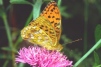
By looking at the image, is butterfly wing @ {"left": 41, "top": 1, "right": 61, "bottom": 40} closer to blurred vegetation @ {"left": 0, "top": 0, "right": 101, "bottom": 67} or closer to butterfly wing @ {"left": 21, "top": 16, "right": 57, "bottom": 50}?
butterfly wing @ {"left": 21, "top": 16, "right": 57, "bottom": 50}

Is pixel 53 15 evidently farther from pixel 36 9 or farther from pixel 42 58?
pixel 42 58

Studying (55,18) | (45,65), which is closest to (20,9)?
(55,18)

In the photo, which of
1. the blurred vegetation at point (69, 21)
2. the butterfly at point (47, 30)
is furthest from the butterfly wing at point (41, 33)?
the blurred vegetation at point (69, 21)

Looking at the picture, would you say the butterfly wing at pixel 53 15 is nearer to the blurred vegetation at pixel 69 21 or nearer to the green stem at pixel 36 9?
the green stem at pixel 36 9

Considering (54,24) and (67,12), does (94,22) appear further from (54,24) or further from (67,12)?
(54,24)

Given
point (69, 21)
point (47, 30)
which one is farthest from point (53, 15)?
point (69, 21)
